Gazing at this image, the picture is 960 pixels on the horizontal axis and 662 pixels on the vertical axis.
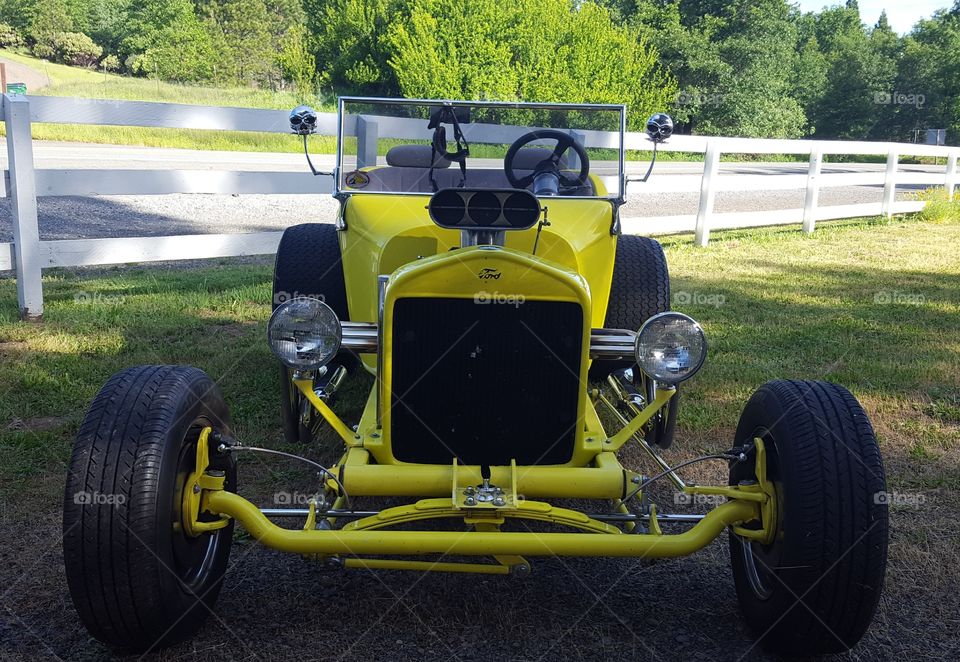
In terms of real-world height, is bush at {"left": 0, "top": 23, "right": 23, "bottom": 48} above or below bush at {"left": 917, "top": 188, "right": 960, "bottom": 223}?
above

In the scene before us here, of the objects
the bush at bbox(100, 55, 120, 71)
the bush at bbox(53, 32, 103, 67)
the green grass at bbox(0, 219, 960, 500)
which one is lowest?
the green grass at bbox(0, 219, 960, 500)

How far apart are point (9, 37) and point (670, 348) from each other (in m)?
44.0

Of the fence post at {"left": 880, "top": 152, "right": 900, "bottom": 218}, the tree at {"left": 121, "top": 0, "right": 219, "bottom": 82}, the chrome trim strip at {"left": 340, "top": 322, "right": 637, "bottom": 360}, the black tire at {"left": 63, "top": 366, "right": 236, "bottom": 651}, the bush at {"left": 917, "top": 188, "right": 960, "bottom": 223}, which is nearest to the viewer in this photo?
the black tire at {"left": 63, "top": 366, "right": 236, "bottom": 651}

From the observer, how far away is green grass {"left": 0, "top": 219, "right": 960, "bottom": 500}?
4473mm

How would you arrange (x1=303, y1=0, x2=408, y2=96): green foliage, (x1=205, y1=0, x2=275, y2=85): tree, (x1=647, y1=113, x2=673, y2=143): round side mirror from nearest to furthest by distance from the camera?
(x1=647, y1=113, x2=673, y2=143): round side mirror
(x1=303, y1=0, x2=408, y2=96): green foliage
(x1=205, y1=0, x2=275, y2=85): tree

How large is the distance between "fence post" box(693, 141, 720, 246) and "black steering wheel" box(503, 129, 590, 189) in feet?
20.0

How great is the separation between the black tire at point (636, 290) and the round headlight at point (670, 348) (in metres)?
1.54

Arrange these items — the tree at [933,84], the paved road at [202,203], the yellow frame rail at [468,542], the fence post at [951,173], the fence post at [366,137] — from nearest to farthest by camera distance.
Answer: the yellow frame rail at [468,542], the fence post at [366,137], the paved road at [202,203], the fence post at [951,173], the tree at [933,84]

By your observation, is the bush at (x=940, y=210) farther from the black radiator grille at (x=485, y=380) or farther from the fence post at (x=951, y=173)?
the black radiator grille at (x=485, y=380)

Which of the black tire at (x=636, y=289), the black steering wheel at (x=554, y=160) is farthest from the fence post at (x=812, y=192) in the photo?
the black steering wheel at (x=554, y=160)

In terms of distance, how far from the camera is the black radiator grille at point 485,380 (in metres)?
2.96

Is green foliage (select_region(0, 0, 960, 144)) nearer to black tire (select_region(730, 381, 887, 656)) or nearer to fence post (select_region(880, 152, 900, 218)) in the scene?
fence post (select_region(880, 152, 900, 218))

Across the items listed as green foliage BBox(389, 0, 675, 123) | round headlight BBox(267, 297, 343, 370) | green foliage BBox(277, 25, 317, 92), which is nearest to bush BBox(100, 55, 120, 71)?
green foliage BBox(277, 25, 317, 92)

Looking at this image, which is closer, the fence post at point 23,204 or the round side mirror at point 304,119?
the round side mirror at point 304,119
